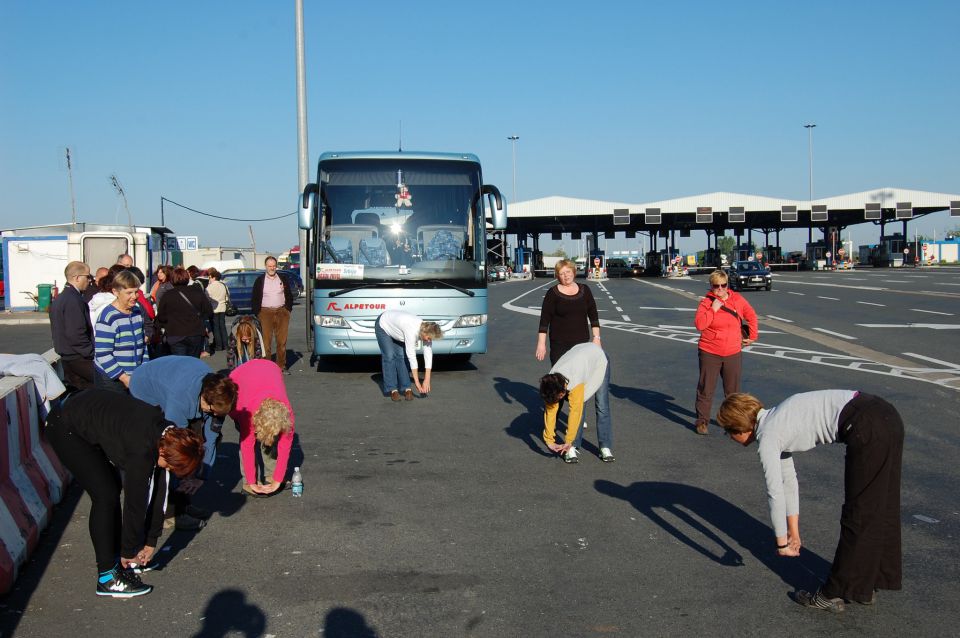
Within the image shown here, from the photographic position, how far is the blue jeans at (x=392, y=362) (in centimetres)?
1166

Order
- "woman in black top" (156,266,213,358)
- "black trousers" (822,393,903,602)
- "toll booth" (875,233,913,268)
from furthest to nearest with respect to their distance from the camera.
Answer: "toll booth" (875,233,913,268) → "woman in black top" (156,266,213,358) → "black trousers" (822,393,903,602)

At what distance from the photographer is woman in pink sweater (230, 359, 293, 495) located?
20.5ft

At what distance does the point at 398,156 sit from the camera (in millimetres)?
14133

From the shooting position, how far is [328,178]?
13953 millimetres

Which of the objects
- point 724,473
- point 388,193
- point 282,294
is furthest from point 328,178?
point 724,473

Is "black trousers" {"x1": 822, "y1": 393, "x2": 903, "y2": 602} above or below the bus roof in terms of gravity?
below

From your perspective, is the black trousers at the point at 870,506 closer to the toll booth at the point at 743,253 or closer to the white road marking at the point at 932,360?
the white road marking at the point at 932,360

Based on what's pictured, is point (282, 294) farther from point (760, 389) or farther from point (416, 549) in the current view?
point (416, 549)

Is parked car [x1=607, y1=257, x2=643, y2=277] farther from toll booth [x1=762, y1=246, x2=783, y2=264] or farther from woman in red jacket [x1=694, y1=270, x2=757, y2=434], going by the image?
woman in red jacket [x1=694, y1=270, x2=757, y2=434]

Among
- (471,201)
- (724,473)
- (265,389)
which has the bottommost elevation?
(724,473)

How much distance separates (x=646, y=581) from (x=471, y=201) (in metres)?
9.59

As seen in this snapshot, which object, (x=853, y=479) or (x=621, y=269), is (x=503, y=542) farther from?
(x=621, y=269)

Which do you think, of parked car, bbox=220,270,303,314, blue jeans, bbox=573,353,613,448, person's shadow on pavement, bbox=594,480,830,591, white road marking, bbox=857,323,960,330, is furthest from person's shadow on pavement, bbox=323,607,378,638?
parked car, bbox=220,270,303,314

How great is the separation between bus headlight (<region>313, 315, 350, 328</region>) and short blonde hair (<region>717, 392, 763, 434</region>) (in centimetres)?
935
